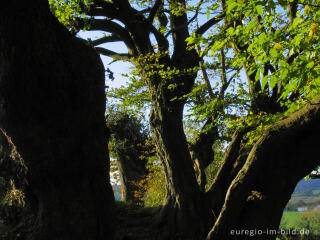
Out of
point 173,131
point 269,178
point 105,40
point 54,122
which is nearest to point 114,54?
point 105,40

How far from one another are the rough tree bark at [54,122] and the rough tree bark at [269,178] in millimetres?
Result: 1921

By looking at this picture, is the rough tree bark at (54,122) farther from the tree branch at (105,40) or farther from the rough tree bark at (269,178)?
the tree branch at (105,40)

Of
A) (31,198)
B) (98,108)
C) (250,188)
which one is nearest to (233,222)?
(250,188)

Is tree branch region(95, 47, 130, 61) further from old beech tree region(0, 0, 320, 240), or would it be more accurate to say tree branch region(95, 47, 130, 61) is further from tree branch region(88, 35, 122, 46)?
old beech tree region(0, 0, 320, 240)

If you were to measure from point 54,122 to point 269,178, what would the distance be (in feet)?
10.7

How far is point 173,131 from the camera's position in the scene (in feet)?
20.1

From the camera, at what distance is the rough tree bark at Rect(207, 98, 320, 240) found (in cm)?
414

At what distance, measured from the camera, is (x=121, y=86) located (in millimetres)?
9102

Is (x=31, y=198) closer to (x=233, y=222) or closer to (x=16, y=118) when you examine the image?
(x=16, y=118)

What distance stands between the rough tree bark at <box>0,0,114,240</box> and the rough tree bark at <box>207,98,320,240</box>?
1.92 metres

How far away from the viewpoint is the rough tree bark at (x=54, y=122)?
2.99 m

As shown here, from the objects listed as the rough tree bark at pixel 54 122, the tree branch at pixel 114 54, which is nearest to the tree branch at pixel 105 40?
the tree branch at pixel 114 54

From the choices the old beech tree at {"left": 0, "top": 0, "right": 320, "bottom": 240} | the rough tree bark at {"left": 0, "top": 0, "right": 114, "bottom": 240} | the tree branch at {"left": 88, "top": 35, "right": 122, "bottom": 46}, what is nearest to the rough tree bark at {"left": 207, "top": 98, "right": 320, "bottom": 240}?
the old beech tree at {"left": 0, "top": 0, "right": 320, "bottom": 240}

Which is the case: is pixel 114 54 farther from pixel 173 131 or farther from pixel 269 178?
pixel 269 178
